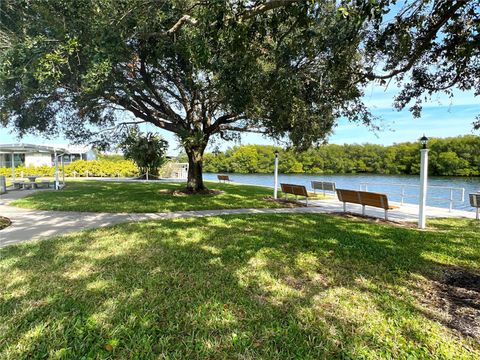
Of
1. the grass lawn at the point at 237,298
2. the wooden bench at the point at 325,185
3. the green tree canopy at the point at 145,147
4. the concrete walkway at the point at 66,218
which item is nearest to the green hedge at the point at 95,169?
the green tree canopy at the point at 145,147

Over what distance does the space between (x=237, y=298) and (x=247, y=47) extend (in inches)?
171

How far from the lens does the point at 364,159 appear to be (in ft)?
180

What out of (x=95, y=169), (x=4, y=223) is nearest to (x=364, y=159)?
(x=95, y=169)

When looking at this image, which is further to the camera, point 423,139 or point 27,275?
point 423,139

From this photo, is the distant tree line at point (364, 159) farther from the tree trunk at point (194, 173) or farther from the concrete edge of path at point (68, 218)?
the concrete edge of path at point (68, 218)

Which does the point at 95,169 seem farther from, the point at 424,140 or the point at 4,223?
the point at 424,140

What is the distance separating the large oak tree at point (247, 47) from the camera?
443 centimetres

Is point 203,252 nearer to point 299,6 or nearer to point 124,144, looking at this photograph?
point 299,6

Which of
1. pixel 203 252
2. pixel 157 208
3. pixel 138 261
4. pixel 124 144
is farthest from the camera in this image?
pixel 124 144

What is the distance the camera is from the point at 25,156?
99.8 ft

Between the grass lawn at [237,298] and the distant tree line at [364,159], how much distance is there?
41639 mm

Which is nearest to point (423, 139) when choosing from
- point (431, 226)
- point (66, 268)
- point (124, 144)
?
point (431, 226)

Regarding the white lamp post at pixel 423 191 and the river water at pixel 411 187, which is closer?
the white lamp post at pixel 423 191

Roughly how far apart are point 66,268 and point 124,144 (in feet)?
42.6
